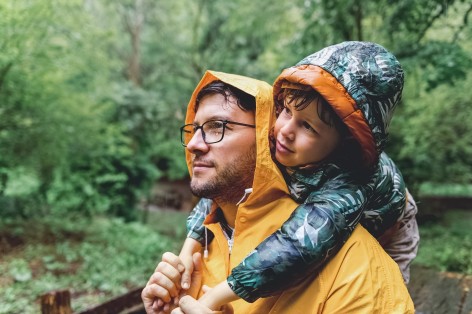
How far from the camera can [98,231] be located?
8.97m

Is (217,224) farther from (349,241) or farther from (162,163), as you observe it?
(162,163)

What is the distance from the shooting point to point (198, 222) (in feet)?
6.76

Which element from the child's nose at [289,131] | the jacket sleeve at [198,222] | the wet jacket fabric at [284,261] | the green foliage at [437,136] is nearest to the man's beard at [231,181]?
the wet jacket fabric at [284,261]

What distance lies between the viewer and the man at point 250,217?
1.40 metres

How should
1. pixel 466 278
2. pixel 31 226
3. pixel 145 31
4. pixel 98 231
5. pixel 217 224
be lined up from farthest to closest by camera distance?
pixel 145 31 → pixel 98 231 → pixel 31 226 → pixel 466 278 → pixel 217 224

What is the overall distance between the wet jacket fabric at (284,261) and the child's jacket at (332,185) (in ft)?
0.04

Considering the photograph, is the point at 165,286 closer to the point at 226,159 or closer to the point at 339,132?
the point at 226,159

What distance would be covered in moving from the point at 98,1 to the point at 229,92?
44.6 ft

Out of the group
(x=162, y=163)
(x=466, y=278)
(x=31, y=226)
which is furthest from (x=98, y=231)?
(x=466, y=278)

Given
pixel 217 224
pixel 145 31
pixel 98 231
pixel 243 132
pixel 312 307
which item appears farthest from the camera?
pixel 145 31

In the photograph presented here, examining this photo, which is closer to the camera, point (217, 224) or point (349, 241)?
point (349, 241)

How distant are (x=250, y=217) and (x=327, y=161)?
402mm

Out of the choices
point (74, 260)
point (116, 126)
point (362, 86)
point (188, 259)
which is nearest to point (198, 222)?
point (188, 259)

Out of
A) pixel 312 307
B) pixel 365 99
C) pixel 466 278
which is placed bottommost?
pixel 466 278
